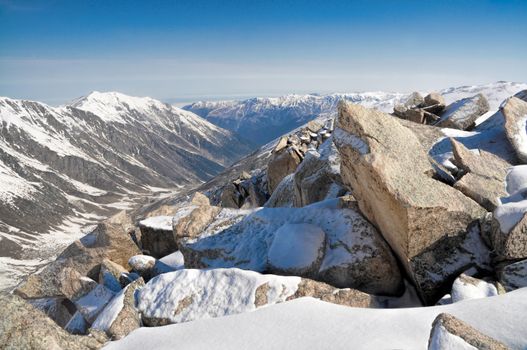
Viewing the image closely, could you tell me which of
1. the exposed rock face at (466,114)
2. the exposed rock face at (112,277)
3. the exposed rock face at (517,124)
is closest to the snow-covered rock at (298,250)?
the exposed rock face at (112,277)

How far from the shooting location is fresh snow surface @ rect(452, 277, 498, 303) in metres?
11.3

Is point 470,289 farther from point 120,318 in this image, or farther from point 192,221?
point 192,221

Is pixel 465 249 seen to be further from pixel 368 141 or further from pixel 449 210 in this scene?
pixel 368 141

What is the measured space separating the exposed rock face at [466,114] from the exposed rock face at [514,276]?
57.0 feet

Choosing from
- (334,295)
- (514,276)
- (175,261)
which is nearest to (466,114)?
(514,276)

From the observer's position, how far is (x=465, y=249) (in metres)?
13.2

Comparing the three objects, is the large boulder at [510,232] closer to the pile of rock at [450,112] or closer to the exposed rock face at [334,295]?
the exposed rock face at [334,295]

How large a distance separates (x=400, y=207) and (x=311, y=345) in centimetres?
579

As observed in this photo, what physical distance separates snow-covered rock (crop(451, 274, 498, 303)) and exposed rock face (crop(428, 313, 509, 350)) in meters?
3.76

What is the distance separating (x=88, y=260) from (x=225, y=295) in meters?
12.9

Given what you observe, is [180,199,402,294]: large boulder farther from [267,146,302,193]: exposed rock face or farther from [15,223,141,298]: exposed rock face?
[267,146,302,193]: exposed rock face

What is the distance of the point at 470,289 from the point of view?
37.7ft

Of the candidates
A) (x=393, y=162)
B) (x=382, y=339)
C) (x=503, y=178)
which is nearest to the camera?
(x=382, y=339)

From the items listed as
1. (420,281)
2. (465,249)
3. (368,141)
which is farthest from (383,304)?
(368,141)
